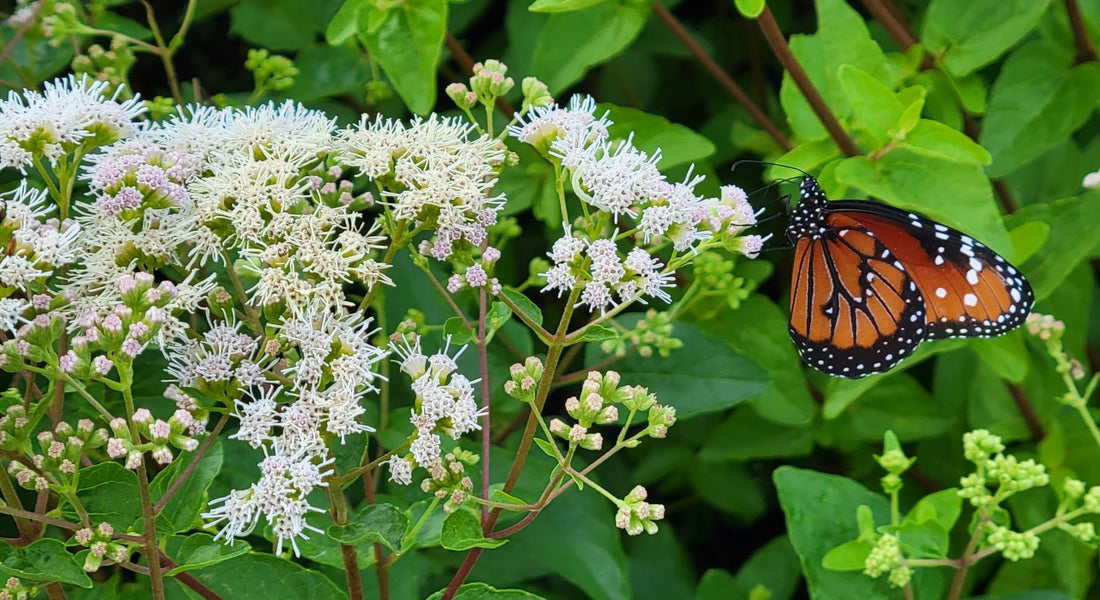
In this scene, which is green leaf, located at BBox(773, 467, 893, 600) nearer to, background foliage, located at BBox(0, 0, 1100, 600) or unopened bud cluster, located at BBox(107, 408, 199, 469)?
background foliage, located at BBox(0, 0, 1100, 600)

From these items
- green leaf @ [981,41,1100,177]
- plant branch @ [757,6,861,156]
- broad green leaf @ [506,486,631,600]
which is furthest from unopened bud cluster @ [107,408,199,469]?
green leaf @ [981,41,1100,177]

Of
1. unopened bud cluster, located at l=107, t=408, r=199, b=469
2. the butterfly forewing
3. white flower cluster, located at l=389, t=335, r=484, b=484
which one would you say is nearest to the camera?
unopened bud cluster, located at l=107, t=408, r=199, b=469

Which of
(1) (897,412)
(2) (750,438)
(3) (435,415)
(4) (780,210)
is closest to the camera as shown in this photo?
(3) (435,415)

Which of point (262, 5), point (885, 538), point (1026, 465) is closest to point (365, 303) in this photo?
point (885, 538)

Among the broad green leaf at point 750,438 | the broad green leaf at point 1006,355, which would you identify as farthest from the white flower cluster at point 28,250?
the broad green leaf at point 1006,355

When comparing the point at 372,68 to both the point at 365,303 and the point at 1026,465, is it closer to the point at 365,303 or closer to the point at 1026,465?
the point at 365,303

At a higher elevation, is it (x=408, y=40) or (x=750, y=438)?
(x=408, y=40)

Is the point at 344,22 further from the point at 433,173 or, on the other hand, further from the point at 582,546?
the point at 582,546

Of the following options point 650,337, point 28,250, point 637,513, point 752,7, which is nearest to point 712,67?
point 752,7
